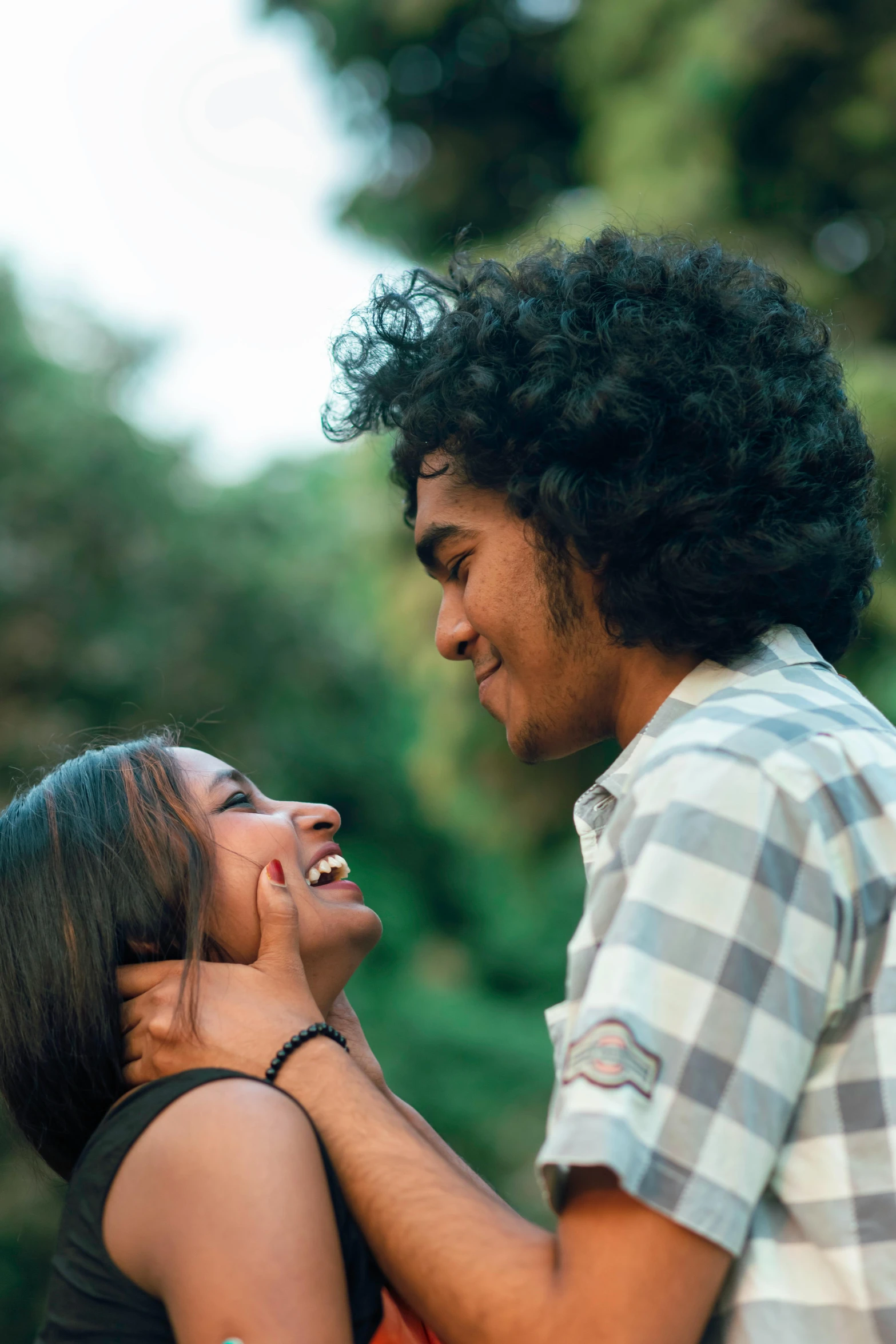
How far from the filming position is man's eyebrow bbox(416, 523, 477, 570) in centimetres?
205

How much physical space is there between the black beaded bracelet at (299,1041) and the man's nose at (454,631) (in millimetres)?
660

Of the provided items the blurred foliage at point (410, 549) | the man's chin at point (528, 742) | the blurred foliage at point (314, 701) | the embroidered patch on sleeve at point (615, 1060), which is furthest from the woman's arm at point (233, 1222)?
the blurred foliage at point (314, 701)

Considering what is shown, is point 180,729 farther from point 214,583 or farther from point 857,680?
point 214,583

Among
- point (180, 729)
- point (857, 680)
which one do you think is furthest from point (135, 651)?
point (180, 729)

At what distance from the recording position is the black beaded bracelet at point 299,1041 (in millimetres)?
1679

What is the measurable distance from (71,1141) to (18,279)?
30.5ft

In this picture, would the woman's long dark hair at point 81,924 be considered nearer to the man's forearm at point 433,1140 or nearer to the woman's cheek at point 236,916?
the woman's cheek at point 236,916

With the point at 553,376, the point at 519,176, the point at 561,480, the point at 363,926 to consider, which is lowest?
the point at 363,926

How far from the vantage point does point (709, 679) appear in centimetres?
178

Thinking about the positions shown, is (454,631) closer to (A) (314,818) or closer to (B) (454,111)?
(A) (314,818)

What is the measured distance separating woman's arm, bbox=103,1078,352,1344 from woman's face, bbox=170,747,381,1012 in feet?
1.33

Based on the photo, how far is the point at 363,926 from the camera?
2119 millimetres

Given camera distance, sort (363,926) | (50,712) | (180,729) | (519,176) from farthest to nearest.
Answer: (50,712) → (519,176) → (180,729) → (363,926)

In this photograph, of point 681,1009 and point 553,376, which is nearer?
point 681,1009
